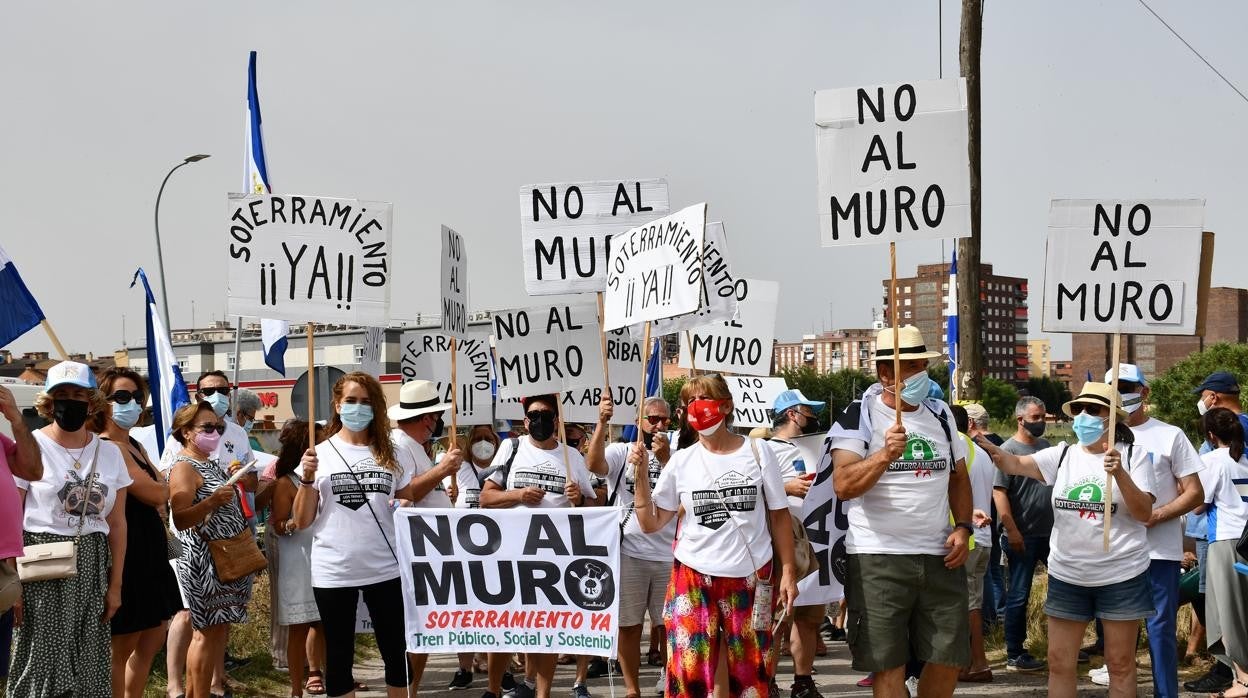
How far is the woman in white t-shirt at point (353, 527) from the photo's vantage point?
729 centimetres

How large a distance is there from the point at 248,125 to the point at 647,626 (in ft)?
23.7

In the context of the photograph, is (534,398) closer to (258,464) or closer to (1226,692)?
(258,464)

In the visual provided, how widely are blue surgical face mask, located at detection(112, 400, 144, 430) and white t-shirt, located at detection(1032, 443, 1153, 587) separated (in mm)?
5442

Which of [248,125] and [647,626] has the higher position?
[248,125]

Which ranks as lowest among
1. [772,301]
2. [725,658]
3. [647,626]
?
[647,626]

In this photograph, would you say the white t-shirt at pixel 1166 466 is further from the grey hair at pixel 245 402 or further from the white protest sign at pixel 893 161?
the grey hair at pixel 245 402

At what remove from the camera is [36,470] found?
640 cm

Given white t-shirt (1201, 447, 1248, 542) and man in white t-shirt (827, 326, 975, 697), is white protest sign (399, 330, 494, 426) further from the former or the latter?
white t-shirt (1201, 447, 1248, 542)

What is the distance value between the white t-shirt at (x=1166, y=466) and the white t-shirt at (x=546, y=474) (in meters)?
3.43

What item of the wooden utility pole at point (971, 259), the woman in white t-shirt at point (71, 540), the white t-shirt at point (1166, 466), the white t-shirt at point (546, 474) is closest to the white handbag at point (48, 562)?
the woman in white t-shirt at point (71, 540)

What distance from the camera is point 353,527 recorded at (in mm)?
7359

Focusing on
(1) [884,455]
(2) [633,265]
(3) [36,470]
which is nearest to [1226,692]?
(1) [884,455]

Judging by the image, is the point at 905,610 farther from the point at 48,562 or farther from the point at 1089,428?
the point at 48,562

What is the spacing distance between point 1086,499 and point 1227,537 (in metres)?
1.67
